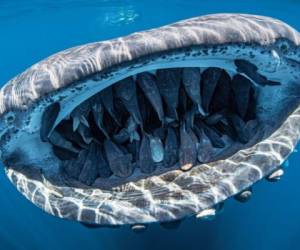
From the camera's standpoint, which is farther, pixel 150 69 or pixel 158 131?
pixel 158 131

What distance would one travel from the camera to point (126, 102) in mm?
1942

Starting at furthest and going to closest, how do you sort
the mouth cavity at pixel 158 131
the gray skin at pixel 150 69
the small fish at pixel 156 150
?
the small fish at pixel 156 150 < the mouth cavity at pixel 158 131 < the gray skin at pixel 150 69

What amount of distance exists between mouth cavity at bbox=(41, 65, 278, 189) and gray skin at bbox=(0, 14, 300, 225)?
5 cm

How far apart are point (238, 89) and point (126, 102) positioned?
2.00 feet

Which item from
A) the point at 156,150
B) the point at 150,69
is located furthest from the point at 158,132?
the point at 150,69

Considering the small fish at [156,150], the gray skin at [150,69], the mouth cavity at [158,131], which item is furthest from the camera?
the small fish at [156,150]

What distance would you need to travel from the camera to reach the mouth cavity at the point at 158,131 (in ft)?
6.70

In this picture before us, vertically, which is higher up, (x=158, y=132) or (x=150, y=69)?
(x=150, y=69)

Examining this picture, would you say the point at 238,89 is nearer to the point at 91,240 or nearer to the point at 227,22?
the point at 227,22

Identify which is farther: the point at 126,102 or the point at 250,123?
the point at 250,123

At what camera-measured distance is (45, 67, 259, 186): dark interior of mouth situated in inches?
81.7

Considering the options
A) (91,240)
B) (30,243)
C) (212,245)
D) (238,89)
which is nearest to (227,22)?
(238,89)

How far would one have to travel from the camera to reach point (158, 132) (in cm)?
231

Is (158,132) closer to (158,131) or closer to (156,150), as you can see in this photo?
(158,131)
